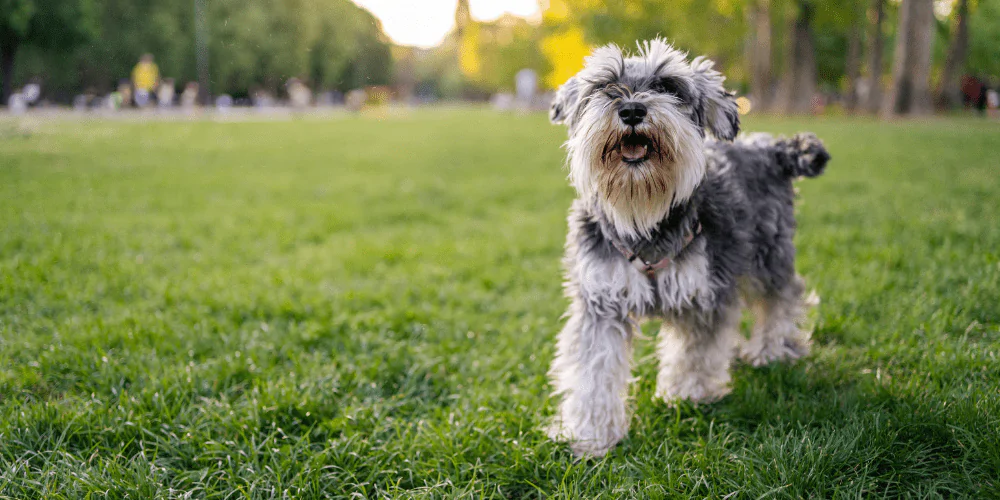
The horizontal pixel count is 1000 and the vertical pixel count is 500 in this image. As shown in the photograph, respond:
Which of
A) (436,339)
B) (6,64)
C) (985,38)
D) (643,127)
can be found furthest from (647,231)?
(985,38)

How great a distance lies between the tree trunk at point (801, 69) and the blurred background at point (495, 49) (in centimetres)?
6

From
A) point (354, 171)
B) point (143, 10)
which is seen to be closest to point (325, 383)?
point (354, 171)

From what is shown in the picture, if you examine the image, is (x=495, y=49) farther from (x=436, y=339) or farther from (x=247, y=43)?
(x=436, y=339)

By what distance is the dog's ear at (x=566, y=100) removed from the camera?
3.26 meters

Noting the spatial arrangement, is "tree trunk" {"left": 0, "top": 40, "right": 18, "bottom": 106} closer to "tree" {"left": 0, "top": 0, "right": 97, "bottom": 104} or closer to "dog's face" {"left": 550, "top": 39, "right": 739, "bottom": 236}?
"tree" {"left": 0, "top": 0, "right": 97, "bottom": 104}

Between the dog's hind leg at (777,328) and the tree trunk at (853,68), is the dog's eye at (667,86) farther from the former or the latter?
the tree trunk at (853,68)

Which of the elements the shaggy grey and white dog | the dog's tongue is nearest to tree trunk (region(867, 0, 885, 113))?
the shaggy grey and white dog

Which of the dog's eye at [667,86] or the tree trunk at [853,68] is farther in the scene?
the tree trunk at [853,68]

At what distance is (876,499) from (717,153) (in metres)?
1.93

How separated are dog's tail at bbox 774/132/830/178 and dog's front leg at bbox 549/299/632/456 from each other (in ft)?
5.24

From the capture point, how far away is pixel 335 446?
3.11m

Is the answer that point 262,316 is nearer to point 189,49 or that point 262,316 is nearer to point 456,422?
point 456,422

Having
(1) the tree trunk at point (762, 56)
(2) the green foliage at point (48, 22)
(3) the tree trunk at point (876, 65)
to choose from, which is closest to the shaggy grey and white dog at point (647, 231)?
(2) the green foliage at point (48, 22)

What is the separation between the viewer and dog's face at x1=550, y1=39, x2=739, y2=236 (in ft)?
9.48
